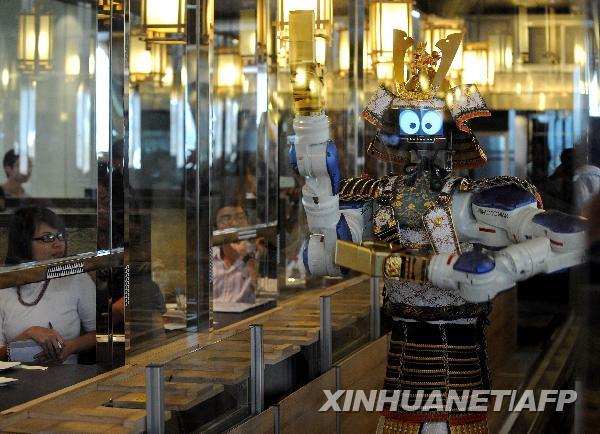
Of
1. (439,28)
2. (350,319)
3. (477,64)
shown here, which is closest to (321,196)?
(350,319)

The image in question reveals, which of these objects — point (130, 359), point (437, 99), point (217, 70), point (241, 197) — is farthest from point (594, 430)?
point (217, 70)

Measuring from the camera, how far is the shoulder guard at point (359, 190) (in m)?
4.50

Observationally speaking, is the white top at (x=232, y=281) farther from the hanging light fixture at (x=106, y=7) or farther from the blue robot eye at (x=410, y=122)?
the blue robot eye at (x=410, y=122)

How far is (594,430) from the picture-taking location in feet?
9.69

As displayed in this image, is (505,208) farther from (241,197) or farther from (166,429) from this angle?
(241,197)

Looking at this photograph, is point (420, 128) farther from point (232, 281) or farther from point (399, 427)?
point (232, 281)

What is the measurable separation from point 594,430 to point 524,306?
5358mm

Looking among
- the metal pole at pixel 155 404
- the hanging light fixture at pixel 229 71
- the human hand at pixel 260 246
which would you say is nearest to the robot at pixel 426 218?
the metal pole at pixel 155 404

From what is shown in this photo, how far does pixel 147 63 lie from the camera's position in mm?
7711

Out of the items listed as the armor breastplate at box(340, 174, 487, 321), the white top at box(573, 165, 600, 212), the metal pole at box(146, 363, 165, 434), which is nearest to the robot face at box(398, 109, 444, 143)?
the armor breastplate at box(340, 174, 487, 321)

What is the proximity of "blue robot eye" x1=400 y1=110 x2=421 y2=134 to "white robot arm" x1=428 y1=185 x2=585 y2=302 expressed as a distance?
0.32 m

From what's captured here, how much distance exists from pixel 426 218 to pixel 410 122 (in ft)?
1.22

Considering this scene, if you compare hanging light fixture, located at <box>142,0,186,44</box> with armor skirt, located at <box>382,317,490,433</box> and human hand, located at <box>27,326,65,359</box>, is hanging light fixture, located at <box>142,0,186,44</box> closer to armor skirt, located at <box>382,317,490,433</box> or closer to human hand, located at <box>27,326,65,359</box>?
human hand, located at <box>27,326,65,359</box>

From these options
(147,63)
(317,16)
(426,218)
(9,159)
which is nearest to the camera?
(426,218)
